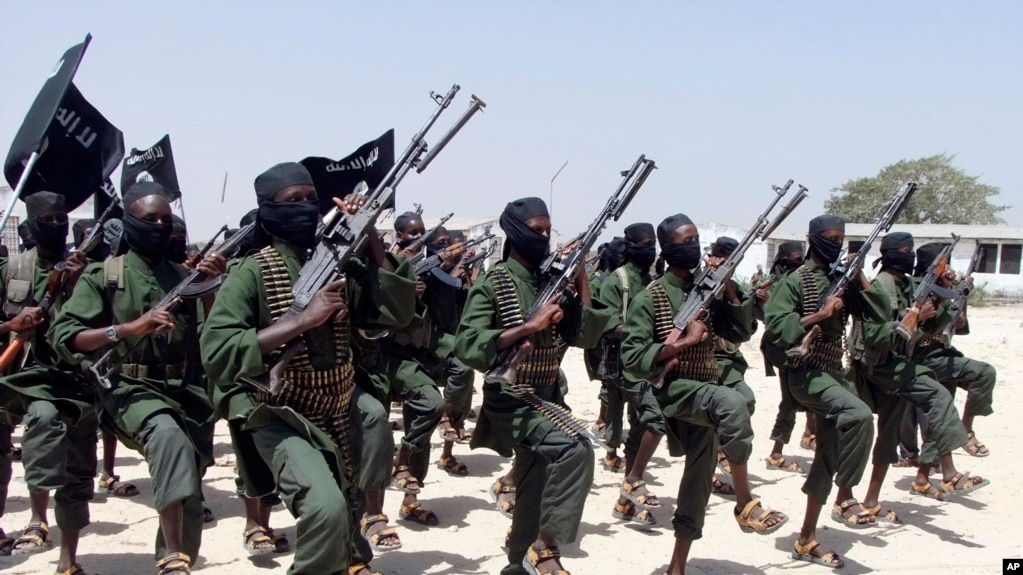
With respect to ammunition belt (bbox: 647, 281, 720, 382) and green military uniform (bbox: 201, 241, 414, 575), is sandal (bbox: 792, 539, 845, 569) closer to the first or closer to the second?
ammunition belt (bbox: 647, 281, 720, 382)

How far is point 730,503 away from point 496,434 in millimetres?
3170

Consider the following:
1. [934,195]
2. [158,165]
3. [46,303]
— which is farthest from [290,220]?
[934,195]

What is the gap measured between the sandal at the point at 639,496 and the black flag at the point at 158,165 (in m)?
4.36

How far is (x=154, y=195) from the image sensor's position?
5.08 m

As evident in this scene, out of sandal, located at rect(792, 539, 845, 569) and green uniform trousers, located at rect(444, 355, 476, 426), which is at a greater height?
green uniform trousers, located at rect(444, 355, 476, 426)

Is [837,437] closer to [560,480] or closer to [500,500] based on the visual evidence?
[560,480]

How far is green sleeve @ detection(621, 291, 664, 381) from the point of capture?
17.8 feet

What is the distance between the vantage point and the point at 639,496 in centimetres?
692

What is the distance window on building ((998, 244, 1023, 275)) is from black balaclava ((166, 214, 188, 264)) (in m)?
36.4

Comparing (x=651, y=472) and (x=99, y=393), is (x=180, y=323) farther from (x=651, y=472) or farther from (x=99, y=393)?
(x=651, y=472)

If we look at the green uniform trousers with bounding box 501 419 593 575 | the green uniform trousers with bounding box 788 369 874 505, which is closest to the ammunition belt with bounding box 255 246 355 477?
the green uniform trousers with bounding box 501 419 593 575

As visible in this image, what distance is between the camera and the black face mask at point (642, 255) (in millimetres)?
8289

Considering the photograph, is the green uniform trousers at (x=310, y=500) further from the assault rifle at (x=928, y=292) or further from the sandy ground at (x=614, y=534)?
the assault rifle at (x=928, y=292)

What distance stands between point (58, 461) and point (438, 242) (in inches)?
170
